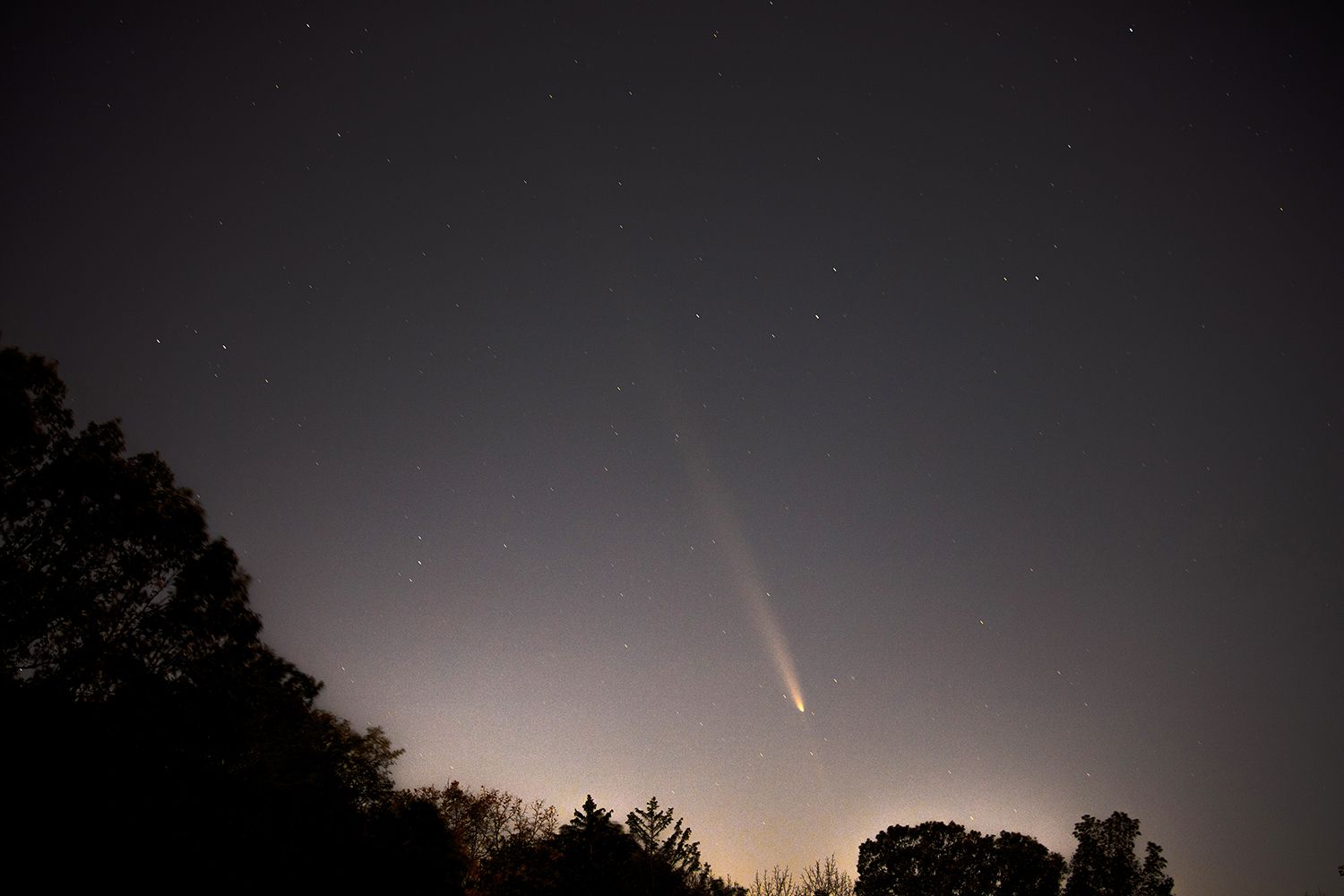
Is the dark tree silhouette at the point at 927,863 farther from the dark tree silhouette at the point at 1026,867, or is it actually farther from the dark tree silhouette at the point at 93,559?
the dark tree silhouette at the point at 93,559

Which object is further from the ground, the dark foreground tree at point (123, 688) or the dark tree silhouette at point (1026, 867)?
the dark tree silhouette at point (1026, 867)

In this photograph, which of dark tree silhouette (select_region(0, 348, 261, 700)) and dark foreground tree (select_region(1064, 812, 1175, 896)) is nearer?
dark tree silhouette (select_region(0, 348, 261, 700))

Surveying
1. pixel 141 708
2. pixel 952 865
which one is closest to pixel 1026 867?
pixel 952 865

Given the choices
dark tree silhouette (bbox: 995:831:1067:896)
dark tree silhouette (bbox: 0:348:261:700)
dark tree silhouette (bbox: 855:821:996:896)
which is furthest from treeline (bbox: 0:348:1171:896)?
dark tree silhouette (bbox: 995:831:1067:896)

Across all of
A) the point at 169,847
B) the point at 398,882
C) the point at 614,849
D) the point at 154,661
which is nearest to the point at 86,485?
the point at 154,661

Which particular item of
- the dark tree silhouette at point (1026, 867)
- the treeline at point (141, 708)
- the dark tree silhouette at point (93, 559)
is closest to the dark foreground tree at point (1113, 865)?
the dark tree silhouette at point (1026, 867)

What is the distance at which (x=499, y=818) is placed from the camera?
45.7 m

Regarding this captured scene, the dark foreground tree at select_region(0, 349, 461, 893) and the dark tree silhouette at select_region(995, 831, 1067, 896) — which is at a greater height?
the dark tree silhouette at select_region(995, 831, 1067, 896)

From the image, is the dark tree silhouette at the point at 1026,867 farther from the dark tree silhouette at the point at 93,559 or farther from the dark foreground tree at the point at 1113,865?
the dark tree silhouette at the point at 93,559

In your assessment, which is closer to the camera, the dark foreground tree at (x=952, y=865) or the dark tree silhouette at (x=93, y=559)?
the dark tree silhouette at (x=93, y=559)

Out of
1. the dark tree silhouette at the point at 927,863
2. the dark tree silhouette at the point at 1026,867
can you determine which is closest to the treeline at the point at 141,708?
the dark tree silhouette at the point at 927,863

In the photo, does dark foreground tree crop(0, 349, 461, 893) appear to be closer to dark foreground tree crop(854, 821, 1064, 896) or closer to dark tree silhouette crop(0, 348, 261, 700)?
dark tree silhouette crop(0, 348, 261, 700)

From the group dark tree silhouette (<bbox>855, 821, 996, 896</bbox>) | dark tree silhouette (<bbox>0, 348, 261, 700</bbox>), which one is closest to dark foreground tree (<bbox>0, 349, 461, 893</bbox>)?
dark tree silhouette (<bbox>0, 348, 261, 700</bbox>)

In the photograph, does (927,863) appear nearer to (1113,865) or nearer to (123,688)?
(1113,865)
